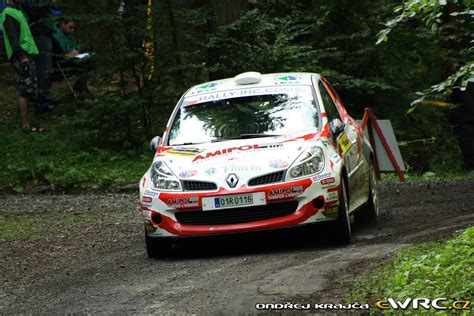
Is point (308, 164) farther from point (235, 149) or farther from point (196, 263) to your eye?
point (196, 263)

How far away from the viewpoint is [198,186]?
10250mm

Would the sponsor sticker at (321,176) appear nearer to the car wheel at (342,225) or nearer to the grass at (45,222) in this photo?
the car wheel at (342,225)

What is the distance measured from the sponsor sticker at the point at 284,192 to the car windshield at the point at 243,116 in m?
1.03

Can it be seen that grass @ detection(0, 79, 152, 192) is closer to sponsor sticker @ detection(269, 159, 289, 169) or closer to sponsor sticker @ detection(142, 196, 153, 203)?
sponsor sticker @ detection(142, 196, 153, 203)

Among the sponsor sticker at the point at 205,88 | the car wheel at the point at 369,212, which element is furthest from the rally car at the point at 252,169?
the car wheel at the point at 369,212

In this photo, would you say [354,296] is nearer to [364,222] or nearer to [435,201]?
[364,222]

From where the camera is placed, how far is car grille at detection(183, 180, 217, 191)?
1017 centimetres

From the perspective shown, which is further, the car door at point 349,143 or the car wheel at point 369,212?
the car wheel at point 369,212

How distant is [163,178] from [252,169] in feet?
3.10

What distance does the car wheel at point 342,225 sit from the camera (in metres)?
10.3

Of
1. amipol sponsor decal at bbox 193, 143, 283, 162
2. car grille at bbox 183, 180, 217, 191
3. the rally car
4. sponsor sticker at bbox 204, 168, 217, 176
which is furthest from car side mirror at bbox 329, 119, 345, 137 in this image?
car grille at bbox 183, 180, 217, 191

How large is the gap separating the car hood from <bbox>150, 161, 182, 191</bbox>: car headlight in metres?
0.05

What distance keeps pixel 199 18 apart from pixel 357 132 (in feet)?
22.7

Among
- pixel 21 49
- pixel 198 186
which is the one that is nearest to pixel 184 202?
pixel 198 186
